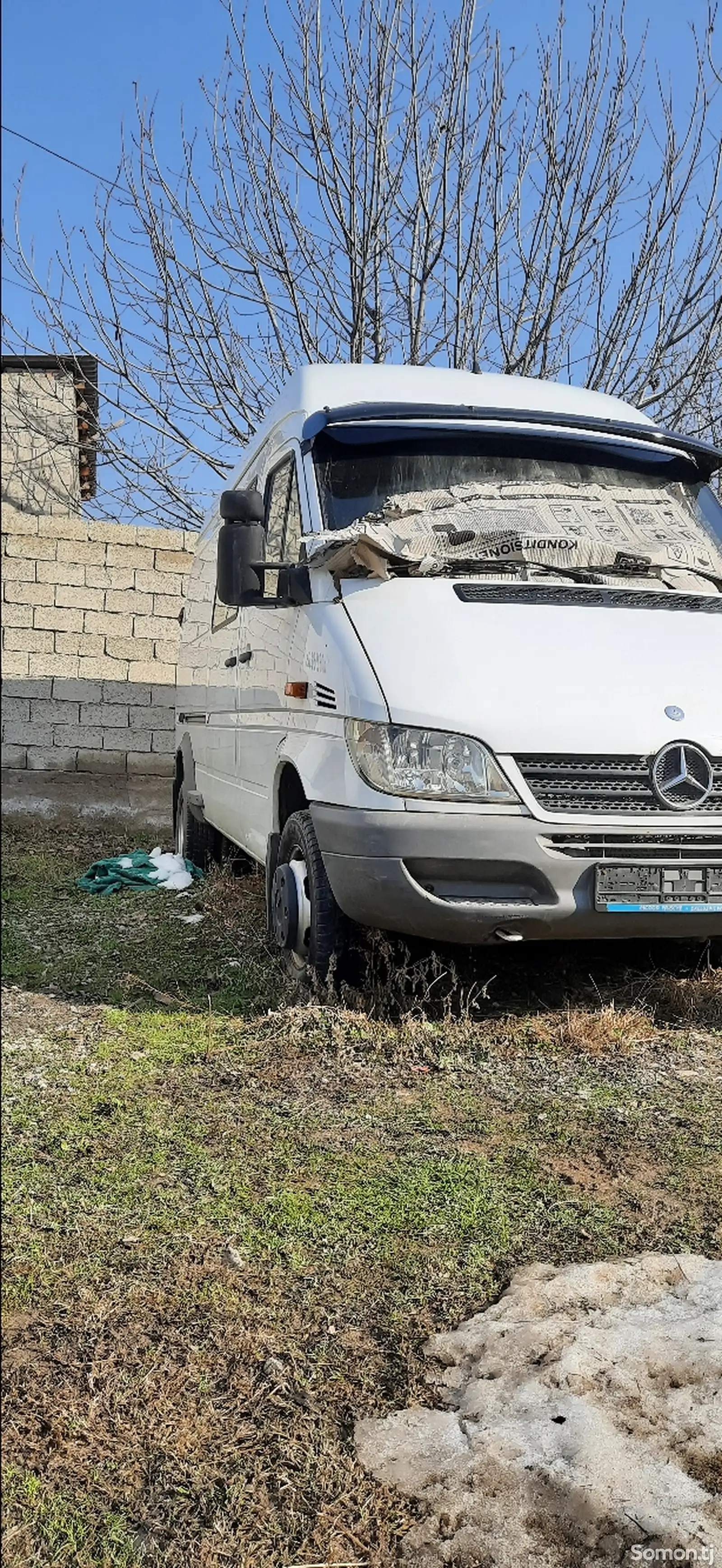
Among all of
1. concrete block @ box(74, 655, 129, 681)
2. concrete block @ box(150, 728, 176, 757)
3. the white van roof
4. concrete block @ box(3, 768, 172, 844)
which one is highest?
the white van roof

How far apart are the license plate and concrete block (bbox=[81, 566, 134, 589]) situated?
7.24 m

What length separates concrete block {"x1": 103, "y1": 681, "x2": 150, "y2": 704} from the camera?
10039 millimetres

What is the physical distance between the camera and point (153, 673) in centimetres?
1023

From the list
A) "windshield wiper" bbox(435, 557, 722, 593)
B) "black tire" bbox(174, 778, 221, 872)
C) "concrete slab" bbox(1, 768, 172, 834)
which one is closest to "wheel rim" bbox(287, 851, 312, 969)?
"windshield wiper" bbox(435, 557, 722, 593)

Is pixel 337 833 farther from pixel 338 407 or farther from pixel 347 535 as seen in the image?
pixel 338 407

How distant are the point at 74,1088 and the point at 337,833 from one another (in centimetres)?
115

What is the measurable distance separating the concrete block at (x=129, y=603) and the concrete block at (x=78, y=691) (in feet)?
1.63

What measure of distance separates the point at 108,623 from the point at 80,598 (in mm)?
316

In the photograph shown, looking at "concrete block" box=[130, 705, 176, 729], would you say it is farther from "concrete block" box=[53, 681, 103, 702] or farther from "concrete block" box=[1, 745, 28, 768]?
"concrete block" box=[1, 745, 28, 768]

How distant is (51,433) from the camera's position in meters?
13.0

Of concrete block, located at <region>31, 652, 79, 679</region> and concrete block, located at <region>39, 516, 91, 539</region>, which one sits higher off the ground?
concrete block, located at <region>39, 516, 91, 539</region>

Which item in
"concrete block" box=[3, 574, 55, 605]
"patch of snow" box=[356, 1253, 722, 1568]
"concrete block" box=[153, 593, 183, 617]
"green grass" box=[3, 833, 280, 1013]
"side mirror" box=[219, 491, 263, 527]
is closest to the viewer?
"patch of snow" box=[356, 1253, 722, 1568]

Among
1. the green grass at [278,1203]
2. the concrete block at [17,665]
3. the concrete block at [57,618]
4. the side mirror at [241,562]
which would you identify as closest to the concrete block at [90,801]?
the concrete block at [17,665]

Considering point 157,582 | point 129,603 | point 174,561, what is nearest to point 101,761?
point 129,603
